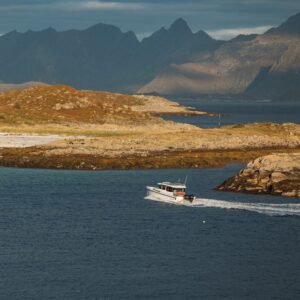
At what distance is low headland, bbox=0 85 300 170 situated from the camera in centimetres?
11658

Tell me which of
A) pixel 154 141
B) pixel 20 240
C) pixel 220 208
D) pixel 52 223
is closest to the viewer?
pixel 20 240

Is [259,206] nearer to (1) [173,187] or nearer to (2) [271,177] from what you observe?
(2) [271,177]

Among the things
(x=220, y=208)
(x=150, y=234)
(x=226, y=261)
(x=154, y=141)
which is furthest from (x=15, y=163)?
(x=226, y=261)

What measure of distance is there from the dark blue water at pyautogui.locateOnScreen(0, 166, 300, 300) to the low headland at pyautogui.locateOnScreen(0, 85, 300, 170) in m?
19.4

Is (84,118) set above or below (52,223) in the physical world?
above

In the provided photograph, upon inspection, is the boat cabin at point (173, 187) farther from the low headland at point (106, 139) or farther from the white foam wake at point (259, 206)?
the low headland at point (106, 139)

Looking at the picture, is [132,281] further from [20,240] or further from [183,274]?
[20,240]

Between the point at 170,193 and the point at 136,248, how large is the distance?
2289cm

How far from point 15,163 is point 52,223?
134ft

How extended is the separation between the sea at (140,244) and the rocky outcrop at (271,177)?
1.98 m

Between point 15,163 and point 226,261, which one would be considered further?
point 15,163

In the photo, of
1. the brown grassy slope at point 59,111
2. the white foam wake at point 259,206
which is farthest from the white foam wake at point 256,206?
the brown grassy slope at point 59,111

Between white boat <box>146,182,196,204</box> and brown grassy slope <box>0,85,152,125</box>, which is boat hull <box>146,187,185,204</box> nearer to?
white boat <box>146,182,196,204</box>

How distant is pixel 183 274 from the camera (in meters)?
59.8
